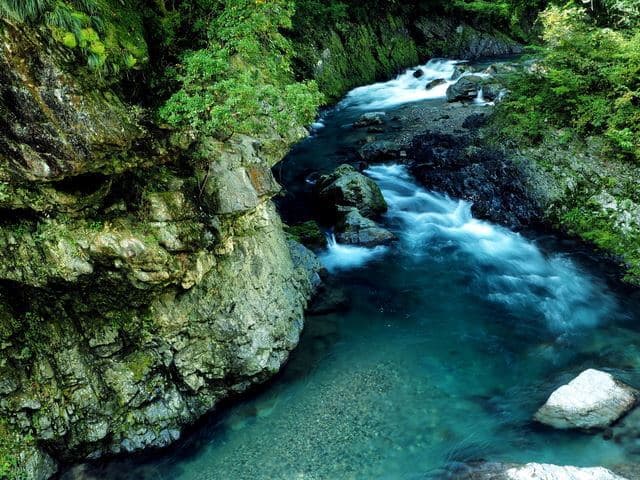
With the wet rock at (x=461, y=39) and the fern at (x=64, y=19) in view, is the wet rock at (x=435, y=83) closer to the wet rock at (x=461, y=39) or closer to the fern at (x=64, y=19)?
the wet rock at (x=461, y=39)

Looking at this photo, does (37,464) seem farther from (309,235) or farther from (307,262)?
(309,235)

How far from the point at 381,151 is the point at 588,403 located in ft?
38.4

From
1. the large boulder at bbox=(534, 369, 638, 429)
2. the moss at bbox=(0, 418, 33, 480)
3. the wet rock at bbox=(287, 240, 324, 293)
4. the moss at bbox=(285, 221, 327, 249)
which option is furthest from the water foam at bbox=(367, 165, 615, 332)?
the moss at bbox=(0, 418, 33, 480)

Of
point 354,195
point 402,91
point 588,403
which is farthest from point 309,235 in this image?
point 402,91

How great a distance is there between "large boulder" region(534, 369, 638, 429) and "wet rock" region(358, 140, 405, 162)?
432 inches

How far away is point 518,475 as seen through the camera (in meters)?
5.85

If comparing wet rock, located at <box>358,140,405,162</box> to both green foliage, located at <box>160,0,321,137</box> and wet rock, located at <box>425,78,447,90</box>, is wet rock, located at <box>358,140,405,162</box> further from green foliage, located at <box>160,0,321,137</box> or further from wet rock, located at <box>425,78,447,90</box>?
green foliage, located at <box>160,0,321,137</box>

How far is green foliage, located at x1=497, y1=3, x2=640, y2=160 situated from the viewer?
39.5ft

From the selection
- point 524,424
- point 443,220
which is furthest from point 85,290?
point 443,220

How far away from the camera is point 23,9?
455cm

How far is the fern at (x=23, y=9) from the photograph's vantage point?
4.46m

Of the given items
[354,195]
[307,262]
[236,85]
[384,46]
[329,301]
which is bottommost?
[329,301]

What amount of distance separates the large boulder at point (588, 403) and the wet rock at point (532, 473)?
3.61 ft

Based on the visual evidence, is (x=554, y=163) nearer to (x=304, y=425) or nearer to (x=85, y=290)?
(x=304, y=425)
